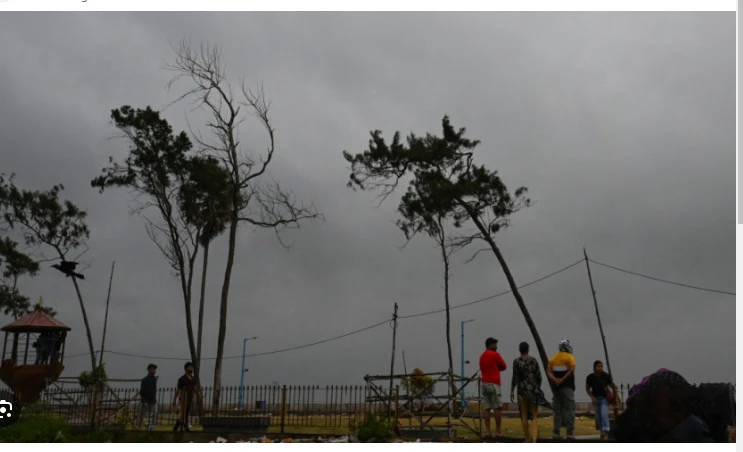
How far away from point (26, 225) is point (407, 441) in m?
21.7

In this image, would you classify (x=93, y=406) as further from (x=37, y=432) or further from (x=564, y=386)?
(x=564, y=386)

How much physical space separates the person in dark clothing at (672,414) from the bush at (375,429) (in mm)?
3346

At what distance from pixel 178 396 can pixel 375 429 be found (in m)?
3.94

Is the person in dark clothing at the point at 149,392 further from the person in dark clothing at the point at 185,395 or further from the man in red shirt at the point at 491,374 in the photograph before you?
the man in red shirt at the point at 491,374

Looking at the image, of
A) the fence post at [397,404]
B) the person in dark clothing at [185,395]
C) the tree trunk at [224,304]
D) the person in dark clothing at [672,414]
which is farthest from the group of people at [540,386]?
the tree trunk at [224,304]

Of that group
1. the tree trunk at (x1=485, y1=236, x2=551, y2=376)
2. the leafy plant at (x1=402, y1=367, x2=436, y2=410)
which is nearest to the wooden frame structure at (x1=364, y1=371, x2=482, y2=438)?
the leafy plant at (x1=402, y1=367, x2=436, y2=410)

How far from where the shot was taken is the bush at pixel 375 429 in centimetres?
1147

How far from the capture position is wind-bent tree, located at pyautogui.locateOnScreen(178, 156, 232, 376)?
22531 millimetres

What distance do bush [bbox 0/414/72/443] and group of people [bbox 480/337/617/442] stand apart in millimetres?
6908

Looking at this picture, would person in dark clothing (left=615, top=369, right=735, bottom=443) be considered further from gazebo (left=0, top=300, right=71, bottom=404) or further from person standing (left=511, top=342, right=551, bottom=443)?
gazebo (left=0, top=300, right=71, bottom=404)

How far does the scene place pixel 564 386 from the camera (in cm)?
1073

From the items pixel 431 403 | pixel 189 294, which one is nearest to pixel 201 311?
pixel 189 294

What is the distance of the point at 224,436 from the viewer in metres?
12.4
